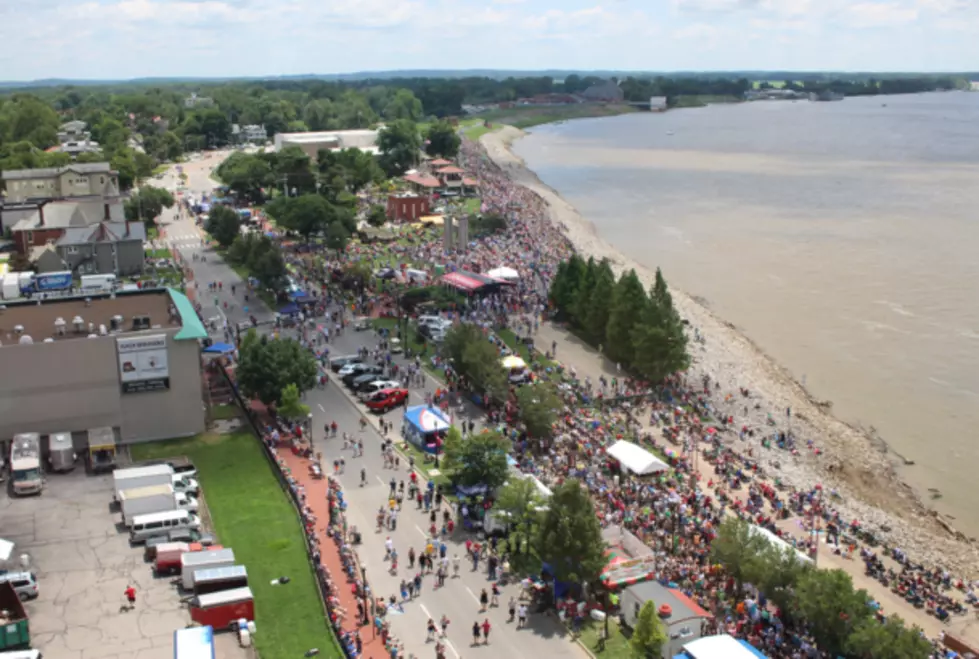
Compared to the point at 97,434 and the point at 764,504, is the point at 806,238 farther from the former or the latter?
the point at 97,434

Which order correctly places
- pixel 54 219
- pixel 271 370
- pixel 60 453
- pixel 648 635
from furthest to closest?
pixel 54 219 → pixel 271 370 → pixel 60 453 → pixel 648 635

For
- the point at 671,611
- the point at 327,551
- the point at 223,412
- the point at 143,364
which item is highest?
the point at 143,364

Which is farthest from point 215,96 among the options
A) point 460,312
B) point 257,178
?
point 460,312

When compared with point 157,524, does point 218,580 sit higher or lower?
higher

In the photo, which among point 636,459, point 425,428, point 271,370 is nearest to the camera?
point 636,459

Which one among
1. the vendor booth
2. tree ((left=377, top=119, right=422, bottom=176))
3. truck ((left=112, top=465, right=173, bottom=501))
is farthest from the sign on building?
tree ((left=377, top=119, right=422, bottom=176))

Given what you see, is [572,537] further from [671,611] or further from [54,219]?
[54,219]

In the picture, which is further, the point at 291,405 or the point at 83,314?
the point at 83,314

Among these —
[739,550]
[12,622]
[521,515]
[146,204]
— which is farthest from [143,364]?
[146,204]
